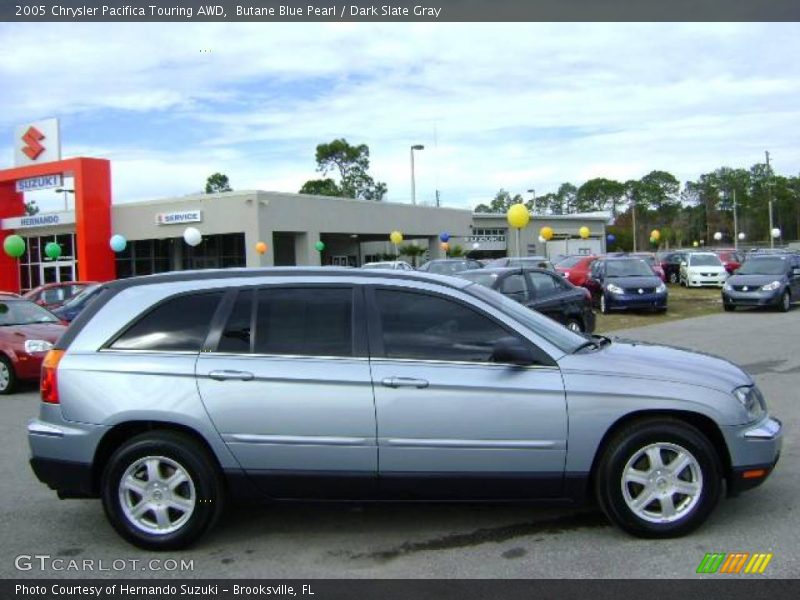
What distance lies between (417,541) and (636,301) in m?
16.8

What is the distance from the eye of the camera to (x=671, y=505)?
4414 millimetres

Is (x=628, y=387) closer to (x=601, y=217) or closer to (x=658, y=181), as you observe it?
(x=601, y=217)

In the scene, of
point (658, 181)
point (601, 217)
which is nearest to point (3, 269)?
point (601, 217)

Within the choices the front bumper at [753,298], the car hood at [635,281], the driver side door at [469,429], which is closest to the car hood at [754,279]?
the front bumper at [753,298]

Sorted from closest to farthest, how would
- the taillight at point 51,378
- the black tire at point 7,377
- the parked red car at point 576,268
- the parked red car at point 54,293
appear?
the taillight at point 51,378
the black tire at point 7,377
the parked red car at point 54,293
the parked red car at point 576,268

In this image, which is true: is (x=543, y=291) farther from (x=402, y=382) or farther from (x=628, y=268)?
(x=402, y=382)

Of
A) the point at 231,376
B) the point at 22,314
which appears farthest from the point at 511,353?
the point at 22,314

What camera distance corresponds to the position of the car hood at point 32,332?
11.0 metres

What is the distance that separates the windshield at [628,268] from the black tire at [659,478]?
56.6 feet

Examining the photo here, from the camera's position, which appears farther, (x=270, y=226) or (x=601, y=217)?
(x=601, y=217)

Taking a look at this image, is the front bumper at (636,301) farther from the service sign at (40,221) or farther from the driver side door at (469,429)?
the service sign at (40,221)
